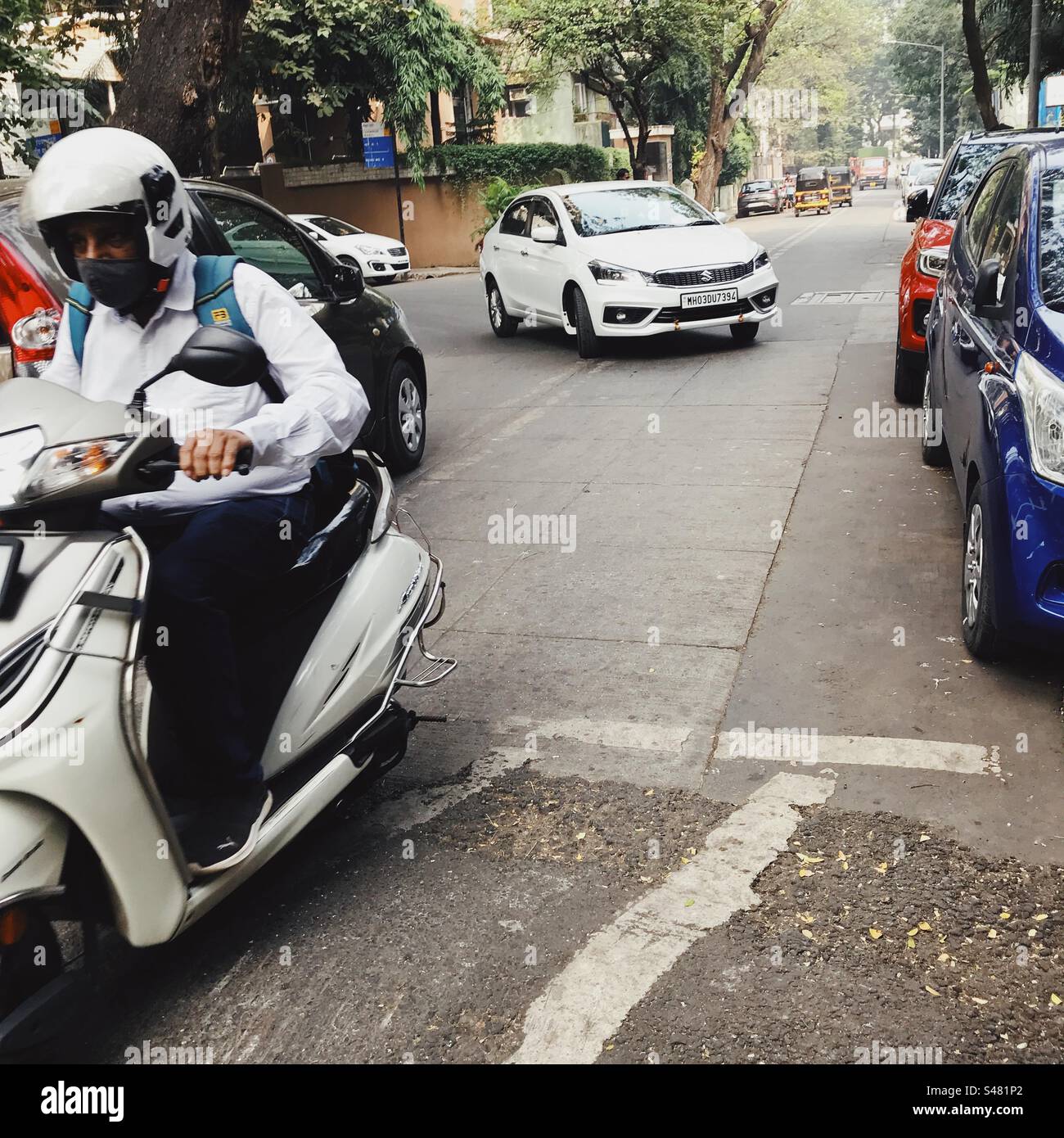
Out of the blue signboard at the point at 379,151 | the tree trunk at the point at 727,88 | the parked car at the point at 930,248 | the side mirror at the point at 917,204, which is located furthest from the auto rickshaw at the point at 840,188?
the parked car at the point at 930,248

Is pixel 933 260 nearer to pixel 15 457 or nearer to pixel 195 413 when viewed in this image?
pixel 195 413

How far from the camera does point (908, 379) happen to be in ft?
29.8

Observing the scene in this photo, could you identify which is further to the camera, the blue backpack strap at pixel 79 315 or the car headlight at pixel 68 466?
the blue backpack strap at pixel 79 315

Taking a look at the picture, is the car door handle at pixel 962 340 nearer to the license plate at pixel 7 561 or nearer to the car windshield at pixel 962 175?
the car windshield at pixel 962 175

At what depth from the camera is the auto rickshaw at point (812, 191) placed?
165 ft

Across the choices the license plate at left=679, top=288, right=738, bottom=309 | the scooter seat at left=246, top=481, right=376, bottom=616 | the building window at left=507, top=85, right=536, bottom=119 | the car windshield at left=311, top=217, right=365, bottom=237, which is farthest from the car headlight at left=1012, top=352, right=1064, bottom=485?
the building window at left=507, top=85, right=536, bottom=119

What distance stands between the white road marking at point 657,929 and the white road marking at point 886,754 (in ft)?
0.55

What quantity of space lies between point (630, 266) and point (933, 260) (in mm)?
3839

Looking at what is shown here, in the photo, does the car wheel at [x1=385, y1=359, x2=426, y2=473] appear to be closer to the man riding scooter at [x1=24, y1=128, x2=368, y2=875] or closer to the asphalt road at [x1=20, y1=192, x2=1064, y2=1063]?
the asphalt road at [x1=20, y1=192, x2=1064, y2=1063]

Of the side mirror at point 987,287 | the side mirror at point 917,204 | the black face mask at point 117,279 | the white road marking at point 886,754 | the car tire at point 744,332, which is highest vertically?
the black face mask at point 117,279

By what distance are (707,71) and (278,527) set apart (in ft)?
162

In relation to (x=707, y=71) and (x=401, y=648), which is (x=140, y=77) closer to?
(x=401, y=648)

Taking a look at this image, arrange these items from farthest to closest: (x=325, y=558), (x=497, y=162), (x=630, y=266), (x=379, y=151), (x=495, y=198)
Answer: (x=497, y=162) < (x=495, y=198) < (x=379, y=151) < (x=630, y=266) < (x=325, y=558)

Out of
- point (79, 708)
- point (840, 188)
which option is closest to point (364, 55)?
point (79, 708)
